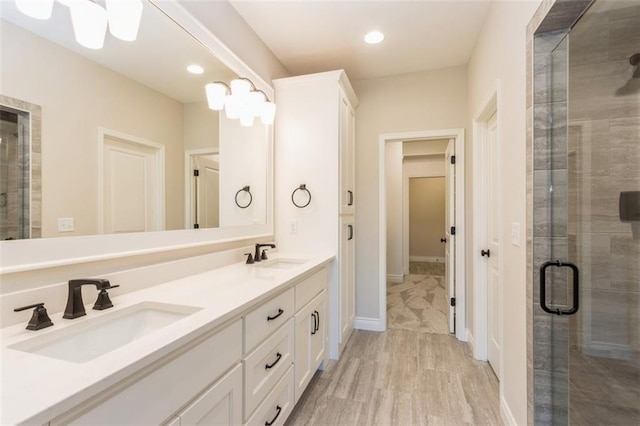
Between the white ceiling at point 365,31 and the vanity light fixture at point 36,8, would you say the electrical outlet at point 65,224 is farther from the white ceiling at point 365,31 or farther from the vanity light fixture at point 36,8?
the white ceiling at point 365,31

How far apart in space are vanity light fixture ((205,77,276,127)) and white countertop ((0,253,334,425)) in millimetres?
1150

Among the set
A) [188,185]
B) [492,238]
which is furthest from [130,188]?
[492,238]

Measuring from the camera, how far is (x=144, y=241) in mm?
1379

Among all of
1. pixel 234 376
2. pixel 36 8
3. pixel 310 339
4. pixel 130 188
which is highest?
pixel 36 8

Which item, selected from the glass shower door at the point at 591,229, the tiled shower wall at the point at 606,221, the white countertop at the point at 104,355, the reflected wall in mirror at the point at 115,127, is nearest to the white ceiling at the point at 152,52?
the reflected wall in mirror at the point at 115,127

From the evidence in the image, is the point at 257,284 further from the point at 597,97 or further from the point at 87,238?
the point at 597,97

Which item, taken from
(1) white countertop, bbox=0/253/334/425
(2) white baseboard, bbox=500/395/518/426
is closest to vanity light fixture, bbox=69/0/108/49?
(1) white countertop, bbox=0/253/334/425

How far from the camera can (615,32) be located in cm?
151

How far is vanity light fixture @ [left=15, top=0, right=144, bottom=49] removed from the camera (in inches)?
39.4

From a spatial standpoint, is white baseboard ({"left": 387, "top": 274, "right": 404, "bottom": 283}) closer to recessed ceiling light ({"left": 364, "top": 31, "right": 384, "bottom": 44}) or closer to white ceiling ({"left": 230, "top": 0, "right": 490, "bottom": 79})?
white ceiling ({"left": 230, "top": 0, "right": 490, "bottom": 79})

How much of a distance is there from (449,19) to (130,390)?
112 inches

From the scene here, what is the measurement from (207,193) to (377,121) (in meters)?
2.07

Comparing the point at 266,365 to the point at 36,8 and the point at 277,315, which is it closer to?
the point at 277,315

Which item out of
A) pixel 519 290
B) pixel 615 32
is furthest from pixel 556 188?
pixel 615 32
